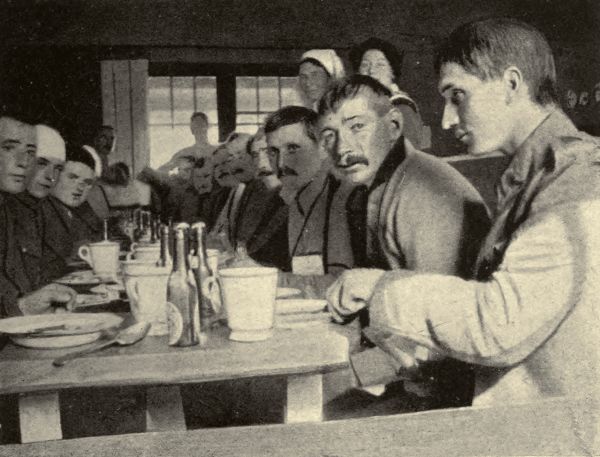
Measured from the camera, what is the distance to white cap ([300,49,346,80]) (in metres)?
1.03

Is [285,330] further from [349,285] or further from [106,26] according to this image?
[106,26]

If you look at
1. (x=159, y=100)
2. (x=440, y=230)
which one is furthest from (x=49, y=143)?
(x=440, y=230)

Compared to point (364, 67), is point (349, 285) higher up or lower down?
lower down

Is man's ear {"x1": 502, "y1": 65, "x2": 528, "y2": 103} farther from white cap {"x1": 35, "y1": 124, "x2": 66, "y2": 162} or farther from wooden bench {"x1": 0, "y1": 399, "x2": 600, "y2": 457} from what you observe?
white cap {"x1": 35, "y1": 124, "x2": 66, "y2": 162}

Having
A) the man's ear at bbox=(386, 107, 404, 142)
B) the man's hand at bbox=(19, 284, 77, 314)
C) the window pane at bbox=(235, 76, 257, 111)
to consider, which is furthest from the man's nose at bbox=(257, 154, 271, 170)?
the man's hand at bbox=(19, 284, 77, 314)

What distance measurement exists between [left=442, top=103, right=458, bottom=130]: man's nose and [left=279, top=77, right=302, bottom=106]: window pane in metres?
0.32

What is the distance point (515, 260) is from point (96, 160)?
1.03m

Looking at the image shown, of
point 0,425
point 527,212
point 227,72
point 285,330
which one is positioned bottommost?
point 0,425

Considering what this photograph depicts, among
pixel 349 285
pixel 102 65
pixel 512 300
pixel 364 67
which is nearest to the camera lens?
pixel 512 300


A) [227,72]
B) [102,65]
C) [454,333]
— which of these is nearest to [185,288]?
[454,333]

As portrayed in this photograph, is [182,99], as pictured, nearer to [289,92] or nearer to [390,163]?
[289,92]

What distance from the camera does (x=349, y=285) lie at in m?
0.87

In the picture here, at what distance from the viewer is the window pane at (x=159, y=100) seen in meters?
1.08

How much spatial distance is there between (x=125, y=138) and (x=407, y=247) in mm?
592
